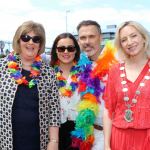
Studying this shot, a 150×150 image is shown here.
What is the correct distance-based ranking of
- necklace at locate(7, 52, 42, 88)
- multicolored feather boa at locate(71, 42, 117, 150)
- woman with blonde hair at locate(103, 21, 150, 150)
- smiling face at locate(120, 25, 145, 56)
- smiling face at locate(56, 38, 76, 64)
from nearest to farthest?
woman with blonde hair at locate(103, 21, 150, 150) < smiling face at locate(120, 25, 145, 56) < necklace at locate(7, 52, 42, 88) < multicolored feather boa at locate(71, 42, 117, 150) < smiling face at locate(56, 38, 76, 64)

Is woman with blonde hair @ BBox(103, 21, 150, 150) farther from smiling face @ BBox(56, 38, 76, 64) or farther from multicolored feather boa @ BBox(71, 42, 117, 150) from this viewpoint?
smiling face @ BBox(56, 38, 76, 64)

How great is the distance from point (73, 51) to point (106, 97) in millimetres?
707

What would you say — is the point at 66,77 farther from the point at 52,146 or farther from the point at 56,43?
the point at 52,146

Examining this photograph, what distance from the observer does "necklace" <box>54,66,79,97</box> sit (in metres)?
3.40

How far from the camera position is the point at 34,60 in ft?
10.4

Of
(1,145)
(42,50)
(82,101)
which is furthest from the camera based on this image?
(82,101)

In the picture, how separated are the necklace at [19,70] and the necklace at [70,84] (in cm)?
39

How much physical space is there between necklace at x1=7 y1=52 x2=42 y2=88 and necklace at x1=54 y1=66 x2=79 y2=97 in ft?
1.27

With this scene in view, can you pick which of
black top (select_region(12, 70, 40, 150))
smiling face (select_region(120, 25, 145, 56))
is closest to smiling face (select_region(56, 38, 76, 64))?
black top (select_region(12, 70, 40, 150))

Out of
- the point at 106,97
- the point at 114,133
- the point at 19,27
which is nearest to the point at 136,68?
the point at 106,97

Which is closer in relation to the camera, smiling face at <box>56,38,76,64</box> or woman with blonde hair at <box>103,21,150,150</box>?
woman with blonde hair at <box>103,21,150,150</box>

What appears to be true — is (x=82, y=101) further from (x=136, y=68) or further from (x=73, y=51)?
(x=136, y=68)

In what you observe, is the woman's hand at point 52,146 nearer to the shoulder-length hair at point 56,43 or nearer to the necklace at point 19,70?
the necklace at point 19,70

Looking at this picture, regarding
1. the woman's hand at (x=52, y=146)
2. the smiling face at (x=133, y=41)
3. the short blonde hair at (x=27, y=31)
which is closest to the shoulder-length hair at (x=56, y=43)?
the short blonde hair at (x=27, y=31)
